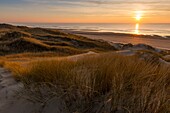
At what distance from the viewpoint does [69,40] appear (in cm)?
2775

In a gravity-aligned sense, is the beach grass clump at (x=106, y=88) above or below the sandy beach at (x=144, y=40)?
above

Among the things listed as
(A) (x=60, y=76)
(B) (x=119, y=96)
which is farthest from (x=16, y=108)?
(B) (x=119, y=96)

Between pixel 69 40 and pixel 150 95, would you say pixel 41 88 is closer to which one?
pixel 150 95

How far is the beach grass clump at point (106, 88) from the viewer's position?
3691 mm

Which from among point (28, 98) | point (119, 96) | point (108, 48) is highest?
point (119, 96)

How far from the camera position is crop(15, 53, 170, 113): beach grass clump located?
369cm

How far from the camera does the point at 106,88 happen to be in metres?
4.45

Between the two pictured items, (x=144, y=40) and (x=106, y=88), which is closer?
(x=106, y=88)

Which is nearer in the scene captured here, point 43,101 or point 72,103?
point 72,103

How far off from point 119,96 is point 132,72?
788mm

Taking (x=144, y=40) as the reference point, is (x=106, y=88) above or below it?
above

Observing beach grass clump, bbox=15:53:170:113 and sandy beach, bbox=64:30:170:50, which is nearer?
beach grass clump, bbox=15:53:170:113

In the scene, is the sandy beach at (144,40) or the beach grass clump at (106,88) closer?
the beach grass clump at (106,88)

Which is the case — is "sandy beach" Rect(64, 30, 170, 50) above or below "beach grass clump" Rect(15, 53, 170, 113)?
below
